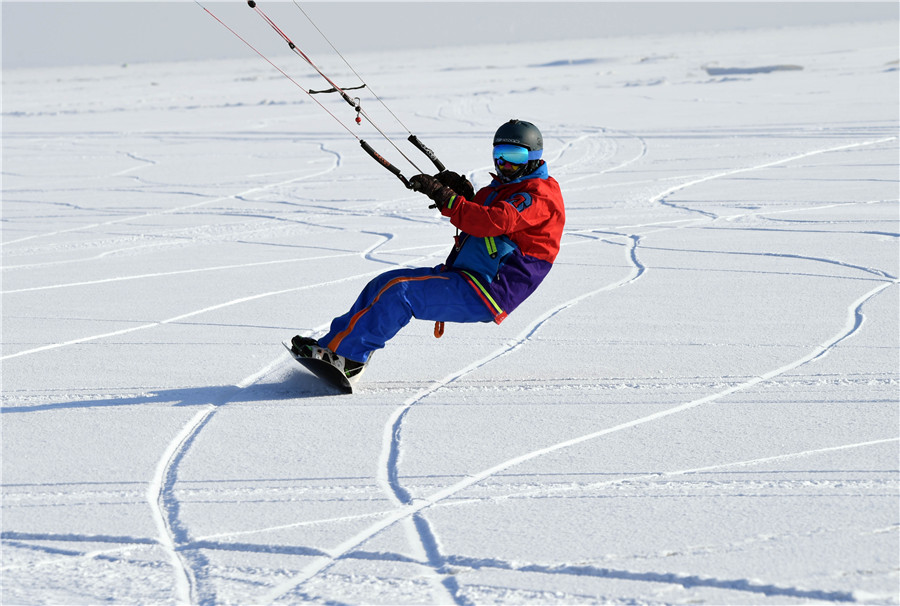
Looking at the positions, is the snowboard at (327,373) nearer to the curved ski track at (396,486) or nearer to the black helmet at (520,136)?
the curved ski track at (396,486)

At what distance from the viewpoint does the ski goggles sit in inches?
173

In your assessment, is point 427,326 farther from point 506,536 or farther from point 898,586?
point 898,586

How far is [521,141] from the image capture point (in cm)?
437

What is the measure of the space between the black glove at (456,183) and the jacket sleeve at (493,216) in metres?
0.33

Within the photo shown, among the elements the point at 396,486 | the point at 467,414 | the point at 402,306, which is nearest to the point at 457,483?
the point at 396,486

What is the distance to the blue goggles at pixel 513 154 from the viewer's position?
4.39m

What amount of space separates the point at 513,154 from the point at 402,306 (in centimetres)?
81

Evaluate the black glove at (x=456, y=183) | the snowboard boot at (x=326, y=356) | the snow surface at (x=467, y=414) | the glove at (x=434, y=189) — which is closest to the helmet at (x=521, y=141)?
the black glove at (x=456, y=183)

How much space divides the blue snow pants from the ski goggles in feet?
1.77

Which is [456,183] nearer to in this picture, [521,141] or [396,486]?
[521,141]

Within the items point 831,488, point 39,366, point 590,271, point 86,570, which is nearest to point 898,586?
point 831,488

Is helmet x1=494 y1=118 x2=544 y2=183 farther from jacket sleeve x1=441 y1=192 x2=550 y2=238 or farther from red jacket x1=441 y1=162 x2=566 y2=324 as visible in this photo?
jacket sleeve x1=441 y1=192 x2=550 y2=238

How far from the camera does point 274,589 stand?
2.71 metres

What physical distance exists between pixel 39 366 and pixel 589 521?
329 cm
